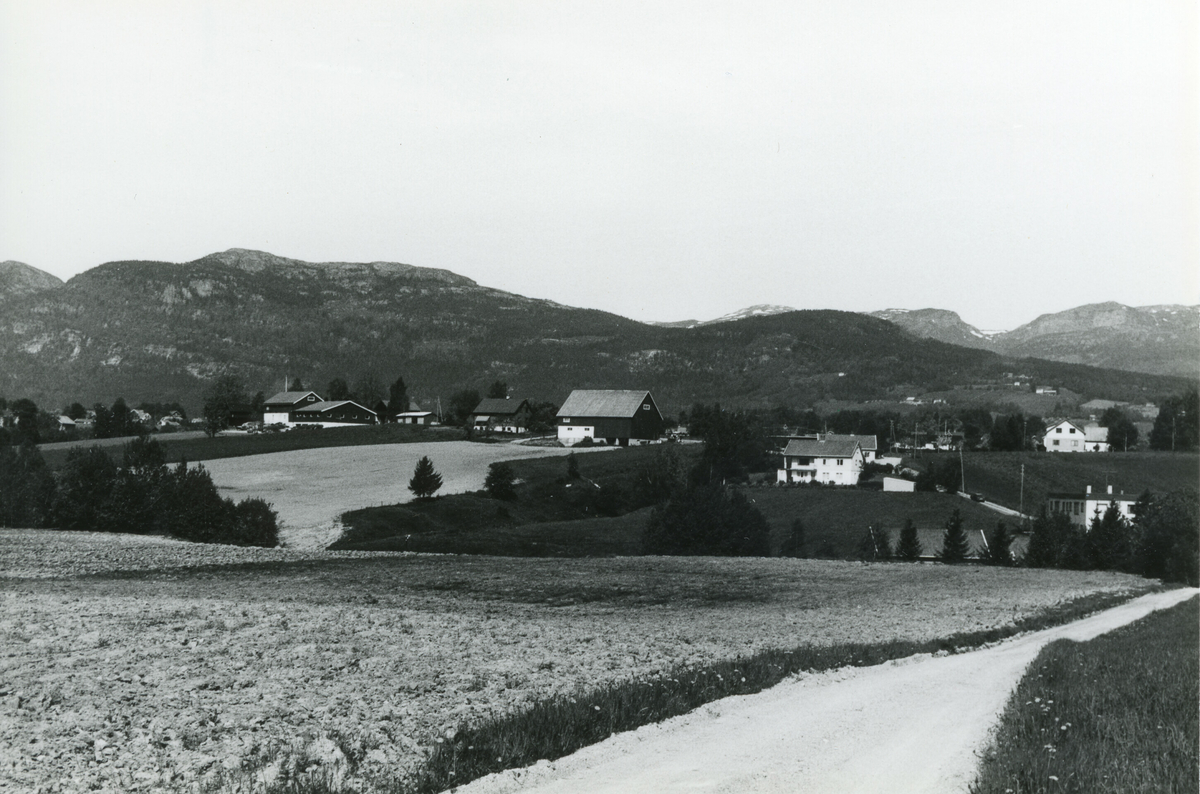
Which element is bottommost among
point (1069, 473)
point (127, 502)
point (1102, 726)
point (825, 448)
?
point (1069, 473)

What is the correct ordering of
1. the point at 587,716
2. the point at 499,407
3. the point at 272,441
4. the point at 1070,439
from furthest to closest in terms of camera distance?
1. the point at 499,407
2. the point at 1070,439
3. the point at 272,441
4. the point at 587,716

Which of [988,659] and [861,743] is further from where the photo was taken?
[988,659]

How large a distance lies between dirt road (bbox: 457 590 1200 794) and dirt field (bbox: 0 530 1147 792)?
2.46 metres

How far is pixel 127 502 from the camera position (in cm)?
5181

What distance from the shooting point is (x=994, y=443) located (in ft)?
396

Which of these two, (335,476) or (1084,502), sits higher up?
(335,476)

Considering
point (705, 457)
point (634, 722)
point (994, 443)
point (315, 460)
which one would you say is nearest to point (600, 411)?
point (705, 457)

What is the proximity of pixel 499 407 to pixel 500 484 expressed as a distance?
75.8m

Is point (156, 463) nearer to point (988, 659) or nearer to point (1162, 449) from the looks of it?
point (988, 659)

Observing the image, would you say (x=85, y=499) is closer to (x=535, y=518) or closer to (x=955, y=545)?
(x=535, y=518)

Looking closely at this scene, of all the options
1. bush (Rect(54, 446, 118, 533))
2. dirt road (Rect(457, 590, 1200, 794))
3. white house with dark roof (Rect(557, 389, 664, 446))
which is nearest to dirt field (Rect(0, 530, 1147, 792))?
dirt road (Rect(457, 590, 1200, 794))

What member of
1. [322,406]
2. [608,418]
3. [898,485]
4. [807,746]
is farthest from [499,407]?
[807,746]

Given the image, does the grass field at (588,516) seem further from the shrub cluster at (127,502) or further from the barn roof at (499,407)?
the barn roof at (499,407)

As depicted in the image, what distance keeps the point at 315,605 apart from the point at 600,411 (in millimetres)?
93016
